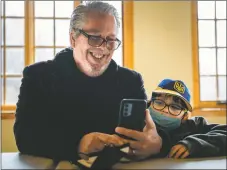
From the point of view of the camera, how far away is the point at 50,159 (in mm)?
760

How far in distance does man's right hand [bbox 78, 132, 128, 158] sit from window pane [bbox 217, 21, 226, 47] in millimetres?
3171

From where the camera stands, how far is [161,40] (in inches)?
136

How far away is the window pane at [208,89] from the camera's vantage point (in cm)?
359

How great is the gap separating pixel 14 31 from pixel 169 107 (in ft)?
9.29

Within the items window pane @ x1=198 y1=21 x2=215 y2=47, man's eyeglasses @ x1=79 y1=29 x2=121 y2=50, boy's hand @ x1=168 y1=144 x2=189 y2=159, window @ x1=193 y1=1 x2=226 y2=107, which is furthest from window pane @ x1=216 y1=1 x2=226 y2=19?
boy's hand @ x1=168 y1=144 x2=189 y2=159

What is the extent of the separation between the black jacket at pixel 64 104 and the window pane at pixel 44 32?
2.46 metres

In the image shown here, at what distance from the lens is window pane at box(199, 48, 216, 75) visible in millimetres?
3578

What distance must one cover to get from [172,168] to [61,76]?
1.78ft

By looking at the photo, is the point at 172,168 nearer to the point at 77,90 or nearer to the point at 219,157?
the point at 219,157

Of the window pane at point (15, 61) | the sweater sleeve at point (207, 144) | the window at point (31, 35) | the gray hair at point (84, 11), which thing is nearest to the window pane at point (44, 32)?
the window at point (31, 35)

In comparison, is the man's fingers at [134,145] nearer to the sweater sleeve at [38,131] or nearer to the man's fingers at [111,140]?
the man's fingers at [111,140]

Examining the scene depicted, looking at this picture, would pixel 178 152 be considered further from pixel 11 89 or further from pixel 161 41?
pixel 11 89

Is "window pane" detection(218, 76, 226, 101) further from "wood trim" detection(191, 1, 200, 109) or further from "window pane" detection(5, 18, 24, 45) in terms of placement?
"window pane" detection(5, 18, 24, 45)

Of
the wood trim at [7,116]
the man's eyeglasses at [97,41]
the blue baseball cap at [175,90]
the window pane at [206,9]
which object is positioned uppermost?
the window pane at [206,9]
